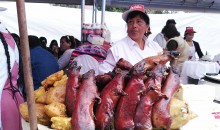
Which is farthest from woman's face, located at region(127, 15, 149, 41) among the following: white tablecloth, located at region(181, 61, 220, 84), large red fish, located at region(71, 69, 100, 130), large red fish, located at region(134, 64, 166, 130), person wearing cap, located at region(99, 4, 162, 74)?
white tablecloth, located at region(181, 61, 220, 84)

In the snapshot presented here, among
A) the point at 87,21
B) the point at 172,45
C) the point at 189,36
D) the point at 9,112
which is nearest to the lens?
the point at 9,112

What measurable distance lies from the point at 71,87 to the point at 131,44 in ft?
3.48

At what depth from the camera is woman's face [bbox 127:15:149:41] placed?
2.28 metres

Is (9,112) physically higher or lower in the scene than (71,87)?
lower

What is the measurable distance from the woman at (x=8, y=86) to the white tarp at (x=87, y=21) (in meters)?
6.83

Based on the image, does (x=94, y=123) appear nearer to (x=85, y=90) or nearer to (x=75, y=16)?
(x=85, y=90)

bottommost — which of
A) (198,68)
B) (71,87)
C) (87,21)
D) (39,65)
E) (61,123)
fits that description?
(198,68)

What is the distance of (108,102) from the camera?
131cm

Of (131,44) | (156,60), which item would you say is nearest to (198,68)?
(131,44)

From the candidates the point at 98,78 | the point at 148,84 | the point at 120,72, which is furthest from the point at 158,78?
the point at 98,78

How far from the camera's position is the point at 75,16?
1000 centimetres

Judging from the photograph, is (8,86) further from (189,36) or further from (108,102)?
(189,36)

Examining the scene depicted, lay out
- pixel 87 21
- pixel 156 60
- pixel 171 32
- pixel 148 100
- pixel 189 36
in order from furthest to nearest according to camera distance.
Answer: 1. pixel 87 21
2. pixel 189 36
3. pixel 171 32
4. pixel 156 60
5. pixel 148 100

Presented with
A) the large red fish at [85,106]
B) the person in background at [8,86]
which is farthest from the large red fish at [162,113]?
the person in background at [8,86]
